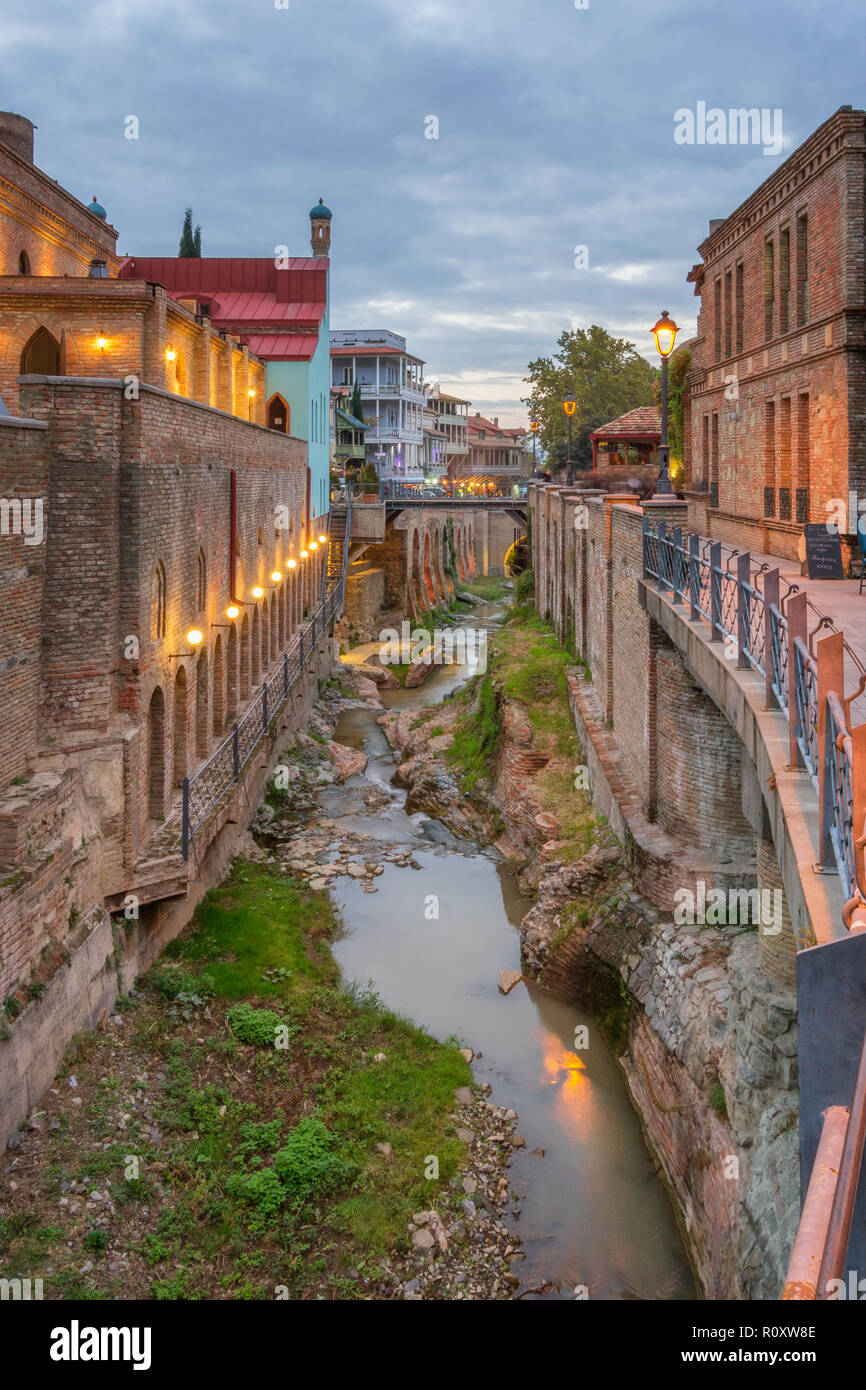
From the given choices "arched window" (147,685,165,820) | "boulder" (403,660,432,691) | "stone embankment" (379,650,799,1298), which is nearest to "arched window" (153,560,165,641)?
"arched window" (147,685,165,820)

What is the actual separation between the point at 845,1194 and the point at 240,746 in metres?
16.9

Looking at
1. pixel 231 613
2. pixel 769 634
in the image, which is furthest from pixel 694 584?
pixel 231 613

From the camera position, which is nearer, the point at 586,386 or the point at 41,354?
the point at 41,354

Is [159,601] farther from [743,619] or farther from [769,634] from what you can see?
[769,634]

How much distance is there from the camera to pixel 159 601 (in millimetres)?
14961

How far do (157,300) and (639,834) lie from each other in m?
14.4

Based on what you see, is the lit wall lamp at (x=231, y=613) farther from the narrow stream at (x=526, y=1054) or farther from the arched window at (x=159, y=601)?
the arched window at (x=159, y=601)

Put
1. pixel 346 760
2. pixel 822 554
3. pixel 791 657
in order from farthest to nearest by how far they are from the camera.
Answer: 1. pixel 346 760
2. pixel 822 554
3. pixel 791 657

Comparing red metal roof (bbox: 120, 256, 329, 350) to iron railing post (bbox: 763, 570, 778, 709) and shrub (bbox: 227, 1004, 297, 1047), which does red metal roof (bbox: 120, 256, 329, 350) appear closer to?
shrub (bbox: 227, 1004, 297, 1047)

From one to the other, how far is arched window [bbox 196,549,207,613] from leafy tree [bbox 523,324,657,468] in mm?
43029

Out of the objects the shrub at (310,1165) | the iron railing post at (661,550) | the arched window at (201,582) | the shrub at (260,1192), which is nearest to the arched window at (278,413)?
the arched window at (201,582)

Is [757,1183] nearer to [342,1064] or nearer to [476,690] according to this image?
[342,1064]

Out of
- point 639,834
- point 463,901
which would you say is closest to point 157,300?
point 463,901

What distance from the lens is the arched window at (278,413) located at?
36.8 metres
